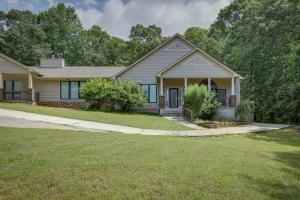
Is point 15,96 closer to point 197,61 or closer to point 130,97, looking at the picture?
point 130,97

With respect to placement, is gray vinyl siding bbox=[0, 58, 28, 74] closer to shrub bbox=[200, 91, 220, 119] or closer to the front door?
the front door

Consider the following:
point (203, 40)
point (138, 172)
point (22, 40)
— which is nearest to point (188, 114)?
point (138, 172)

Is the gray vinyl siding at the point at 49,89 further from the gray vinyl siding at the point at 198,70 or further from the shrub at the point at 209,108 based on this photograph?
the shrub at the point at 209,108

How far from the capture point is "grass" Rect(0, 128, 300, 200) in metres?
5.93

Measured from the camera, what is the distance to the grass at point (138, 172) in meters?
5.93

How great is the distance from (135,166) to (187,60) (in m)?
18.9

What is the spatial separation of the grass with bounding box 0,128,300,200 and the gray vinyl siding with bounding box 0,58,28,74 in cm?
1759

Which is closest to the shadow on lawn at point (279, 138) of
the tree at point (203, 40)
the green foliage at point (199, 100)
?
the green foliage at point (199, 100)

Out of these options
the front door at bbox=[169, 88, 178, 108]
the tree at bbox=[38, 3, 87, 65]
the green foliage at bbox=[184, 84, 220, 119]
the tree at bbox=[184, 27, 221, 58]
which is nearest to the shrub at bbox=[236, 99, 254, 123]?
the green foliage at bbox=[184, 84, 220, 119]

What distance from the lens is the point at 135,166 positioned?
7441mm

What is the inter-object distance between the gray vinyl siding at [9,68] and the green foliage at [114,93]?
5583 millimetres

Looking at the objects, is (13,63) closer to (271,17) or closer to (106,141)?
(106,141)

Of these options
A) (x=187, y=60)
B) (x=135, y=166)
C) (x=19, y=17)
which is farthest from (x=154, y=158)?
(x=19, y=17)

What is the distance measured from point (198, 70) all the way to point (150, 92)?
16.4 feet
